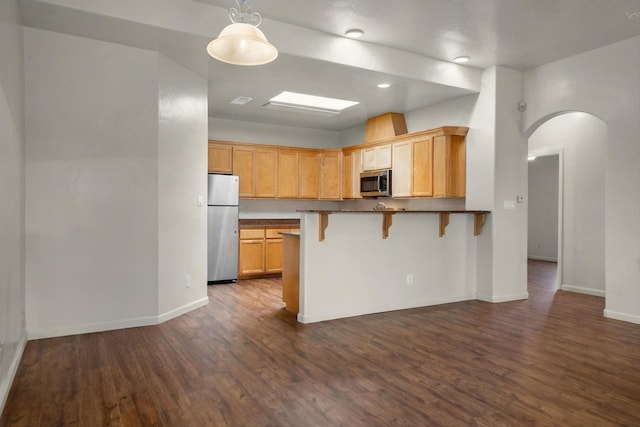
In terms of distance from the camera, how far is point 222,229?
6457 mm

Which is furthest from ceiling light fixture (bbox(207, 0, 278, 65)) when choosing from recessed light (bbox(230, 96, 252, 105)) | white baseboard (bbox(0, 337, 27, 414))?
recessed light (bbox(230, 96, 252, 105))

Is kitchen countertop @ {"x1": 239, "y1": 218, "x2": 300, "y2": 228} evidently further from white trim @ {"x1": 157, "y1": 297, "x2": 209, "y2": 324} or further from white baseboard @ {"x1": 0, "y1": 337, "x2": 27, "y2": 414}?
white baseboard @ {"x1": 0, "y1": 337, "x2": 27, "y2": 414}

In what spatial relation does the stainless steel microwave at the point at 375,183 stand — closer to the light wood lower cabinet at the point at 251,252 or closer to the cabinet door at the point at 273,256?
the cabinet door at the point at 273,256

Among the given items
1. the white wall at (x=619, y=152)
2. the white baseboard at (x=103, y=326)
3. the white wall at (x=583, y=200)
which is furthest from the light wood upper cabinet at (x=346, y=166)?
the white baseboard at (x=103, y=326)

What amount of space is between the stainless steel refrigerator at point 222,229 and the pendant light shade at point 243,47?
3.69m

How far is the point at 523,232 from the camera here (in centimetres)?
552

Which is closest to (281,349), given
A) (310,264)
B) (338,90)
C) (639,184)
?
(310,264)

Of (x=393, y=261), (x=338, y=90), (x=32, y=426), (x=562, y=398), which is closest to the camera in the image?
(x=32, y=426)

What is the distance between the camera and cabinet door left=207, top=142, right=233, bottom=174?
688cm

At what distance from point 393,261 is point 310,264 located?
108 centimetres

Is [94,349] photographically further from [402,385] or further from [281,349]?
[402,385]

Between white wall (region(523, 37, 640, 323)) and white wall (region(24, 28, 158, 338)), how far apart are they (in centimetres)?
466

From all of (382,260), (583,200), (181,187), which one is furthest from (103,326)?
(583,200)

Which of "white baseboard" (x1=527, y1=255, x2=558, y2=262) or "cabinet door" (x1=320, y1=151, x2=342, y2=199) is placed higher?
"cabinet door" (x1=320, y1=151, x2=342, y2=199)
